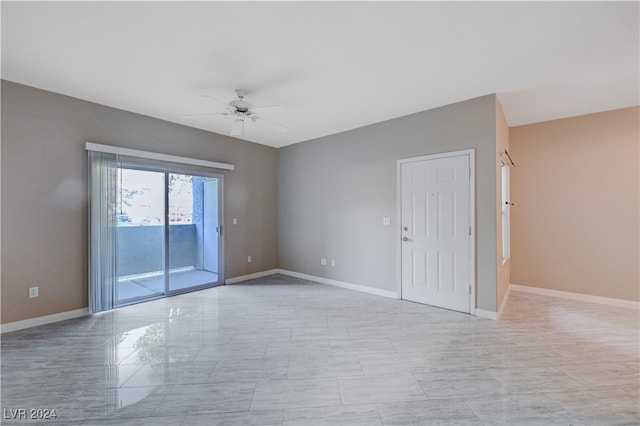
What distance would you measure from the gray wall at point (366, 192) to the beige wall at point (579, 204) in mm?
1828

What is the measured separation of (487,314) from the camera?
341cm

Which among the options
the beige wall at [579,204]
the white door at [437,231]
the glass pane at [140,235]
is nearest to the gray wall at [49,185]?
the glass pane at [140,235]

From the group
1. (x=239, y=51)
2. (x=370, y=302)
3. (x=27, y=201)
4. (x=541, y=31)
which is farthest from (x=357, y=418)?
(x=27, y=201)

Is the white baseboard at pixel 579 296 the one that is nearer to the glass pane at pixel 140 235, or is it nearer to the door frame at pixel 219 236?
the door frame at pixel 219 236

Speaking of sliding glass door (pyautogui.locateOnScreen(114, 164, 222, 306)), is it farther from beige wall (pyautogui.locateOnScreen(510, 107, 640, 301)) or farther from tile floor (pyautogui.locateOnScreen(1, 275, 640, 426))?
beige wall (pyautogui.locateOnScreen(510, 107, 640, 301))

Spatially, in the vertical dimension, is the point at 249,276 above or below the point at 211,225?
below

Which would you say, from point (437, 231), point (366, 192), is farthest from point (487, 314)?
point (366, 192)

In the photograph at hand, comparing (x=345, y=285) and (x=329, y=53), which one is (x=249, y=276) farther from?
(x=329, y=53)

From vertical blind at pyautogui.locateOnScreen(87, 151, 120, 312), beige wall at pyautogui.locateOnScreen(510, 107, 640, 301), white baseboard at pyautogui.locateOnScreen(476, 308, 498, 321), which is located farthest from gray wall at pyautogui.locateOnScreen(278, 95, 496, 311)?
vertical blind at pyautogui.locateOnScreen(87, 151, 120, 312)

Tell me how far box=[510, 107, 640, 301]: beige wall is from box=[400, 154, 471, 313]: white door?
1.86 m

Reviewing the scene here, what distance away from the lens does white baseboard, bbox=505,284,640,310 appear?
384 centimetres

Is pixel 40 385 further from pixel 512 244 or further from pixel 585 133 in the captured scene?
pixel 585 133

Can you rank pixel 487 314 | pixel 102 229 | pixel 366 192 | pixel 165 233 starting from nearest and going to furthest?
pixel 487 314, pixel 102 229, pixel 165 233, pixel 366 192

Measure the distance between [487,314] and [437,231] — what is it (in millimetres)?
1195
